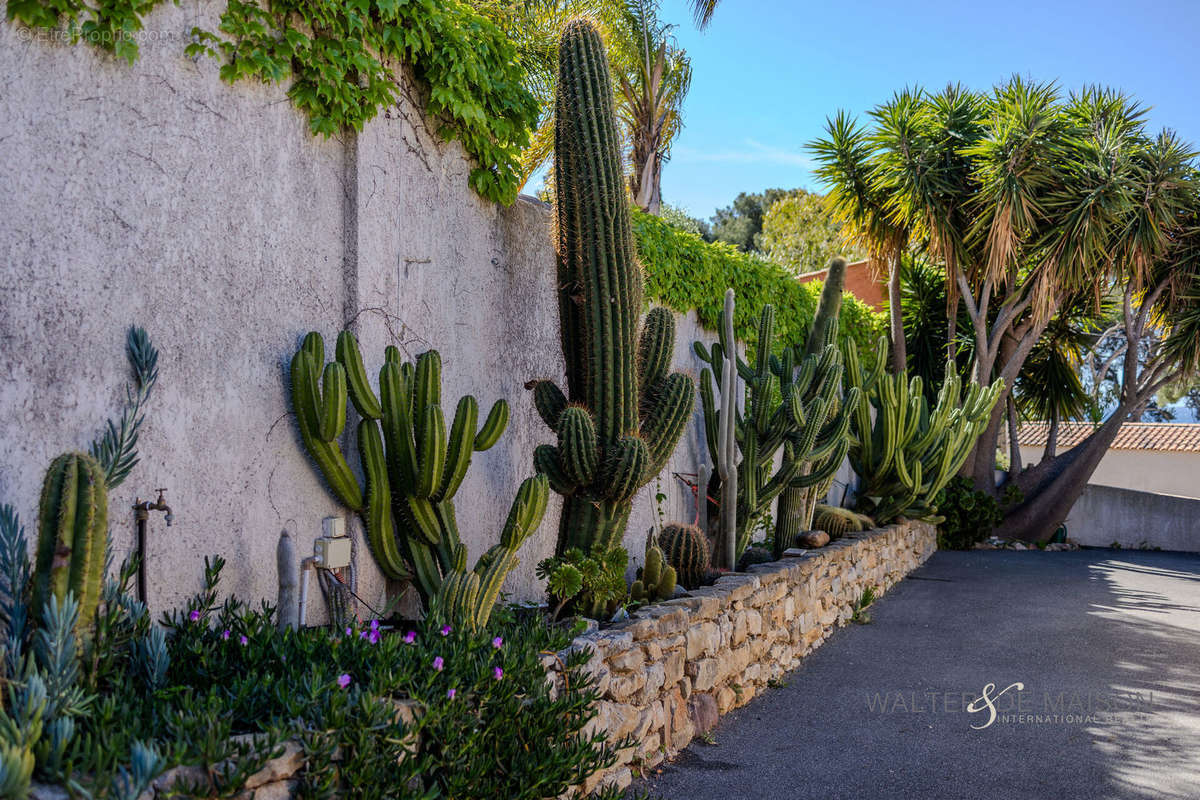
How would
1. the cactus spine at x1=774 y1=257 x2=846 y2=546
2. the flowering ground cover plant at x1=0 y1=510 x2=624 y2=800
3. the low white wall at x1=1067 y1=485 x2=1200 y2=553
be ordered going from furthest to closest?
the low white wall at x1=1067 y1=485 x2=1200 y2=553
the cactus spine at x1=774 y1=257 x2=846 y2=546
the flowering ground cover plant at x1=0 y1=510 x2=624 y2=800

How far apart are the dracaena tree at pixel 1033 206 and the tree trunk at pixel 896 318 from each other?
569mm

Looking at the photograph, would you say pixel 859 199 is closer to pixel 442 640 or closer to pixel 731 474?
pixel 731 474

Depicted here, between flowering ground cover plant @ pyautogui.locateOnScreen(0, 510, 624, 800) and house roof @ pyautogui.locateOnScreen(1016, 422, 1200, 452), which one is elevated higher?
house roof @ pyautogui.locateOnScreen(1016, 422, 1200, 452)

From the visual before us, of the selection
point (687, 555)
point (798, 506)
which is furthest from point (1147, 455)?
point (687, 555)

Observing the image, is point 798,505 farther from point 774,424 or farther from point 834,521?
point 774,424

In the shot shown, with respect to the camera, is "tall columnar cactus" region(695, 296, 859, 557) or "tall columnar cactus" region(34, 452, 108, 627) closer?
"tall columnar cactus" region(34, 452, 108, 627)

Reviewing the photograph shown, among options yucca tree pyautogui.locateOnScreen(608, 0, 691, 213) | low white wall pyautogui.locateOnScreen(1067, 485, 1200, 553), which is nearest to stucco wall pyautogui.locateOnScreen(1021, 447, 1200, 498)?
low white wall pyautogui.locateOnScreen(1067, 485, 1200, 553)

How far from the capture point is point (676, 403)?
18.9ft

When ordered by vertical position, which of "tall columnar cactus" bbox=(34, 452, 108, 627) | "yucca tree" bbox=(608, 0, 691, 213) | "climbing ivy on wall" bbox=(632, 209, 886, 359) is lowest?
"tall columnar cactus" bbox=(34, 452, 108, 627)

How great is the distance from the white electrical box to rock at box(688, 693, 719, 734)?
7.19ft

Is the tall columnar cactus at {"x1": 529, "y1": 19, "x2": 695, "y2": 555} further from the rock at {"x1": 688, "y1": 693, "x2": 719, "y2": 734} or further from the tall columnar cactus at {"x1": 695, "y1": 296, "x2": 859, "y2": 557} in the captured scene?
the tall columnar cactus at {"x1": 695, "y1": 296, "x2": 859, "y2": 557}

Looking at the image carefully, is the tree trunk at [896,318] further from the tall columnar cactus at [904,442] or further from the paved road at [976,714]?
the paved road at [976,714]

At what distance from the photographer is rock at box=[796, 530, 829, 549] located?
27.7ft

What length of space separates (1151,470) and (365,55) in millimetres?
29023
